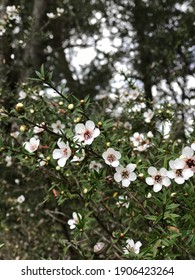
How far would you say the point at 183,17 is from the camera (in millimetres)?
5301

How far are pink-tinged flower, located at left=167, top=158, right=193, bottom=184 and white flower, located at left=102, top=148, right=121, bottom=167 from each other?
244mm

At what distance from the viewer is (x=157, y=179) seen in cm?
206

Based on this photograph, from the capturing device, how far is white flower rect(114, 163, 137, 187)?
2072mm

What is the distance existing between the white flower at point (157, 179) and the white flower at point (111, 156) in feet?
0.51

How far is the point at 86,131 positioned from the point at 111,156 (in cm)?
17

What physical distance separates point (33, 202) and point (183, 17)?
280cm

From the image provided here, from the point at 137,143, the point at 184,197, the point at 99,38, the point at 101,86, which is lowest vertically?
the point at 101,86

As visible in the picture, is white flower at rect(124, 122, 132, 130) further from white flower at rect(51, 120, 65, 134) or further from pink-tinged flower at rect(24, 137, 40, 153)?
pink-tinged flower at rect(24, 137, 40, 153)

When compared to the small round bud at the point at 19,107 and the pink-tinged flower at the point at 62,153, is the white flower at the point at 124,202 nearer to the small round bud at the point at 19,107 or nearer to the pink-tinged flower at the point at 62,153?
Answer: the pink-tinged flower at the point at 62,153

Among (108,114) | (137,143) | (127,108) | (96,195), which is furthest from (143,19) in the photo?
(96,195)

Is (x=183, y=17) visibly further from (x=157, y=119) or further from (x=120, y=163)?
(x=120, y=163)

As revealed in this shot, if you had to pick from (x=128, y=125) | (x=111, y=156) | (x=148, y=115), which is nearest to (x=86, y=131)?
(x=111, y=156)

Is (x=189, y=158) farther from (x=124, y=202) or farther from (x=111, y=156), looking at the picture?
(x=124, y=202)

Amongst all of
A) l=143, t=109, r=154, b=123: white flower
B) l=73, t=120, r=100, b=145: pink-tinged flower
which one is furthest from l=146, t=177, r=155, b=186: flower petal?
l=143, t=109, r=154, b=123: white flower
